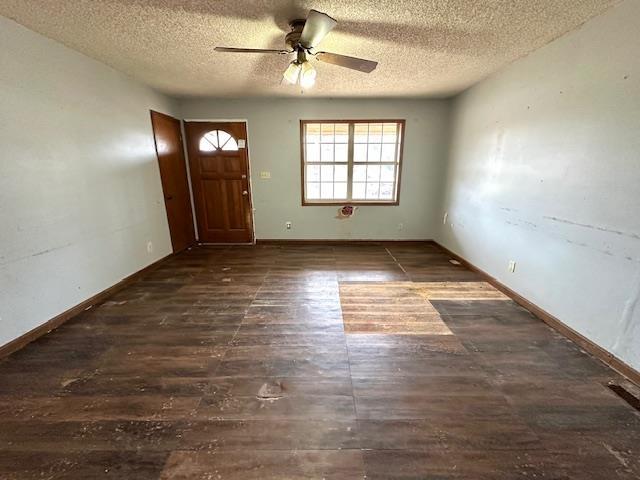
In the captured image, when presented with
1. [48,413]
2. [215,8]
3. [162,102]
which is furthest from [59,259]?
[162,102]

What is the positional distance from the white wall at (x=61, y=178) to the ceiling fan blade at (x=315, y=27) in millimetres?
2215

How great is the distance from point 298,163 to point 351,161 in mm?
926

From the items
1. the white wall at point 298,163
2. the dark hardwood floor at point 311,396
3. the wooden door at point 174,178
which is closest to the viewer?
the dark hardwood floor at point 311,396

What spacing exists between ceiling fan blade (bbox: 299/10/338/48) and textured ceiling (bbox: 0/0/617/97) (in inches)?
4.9

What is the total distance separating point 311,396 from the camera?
1.59 metres

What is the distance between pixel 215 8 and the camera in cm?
186

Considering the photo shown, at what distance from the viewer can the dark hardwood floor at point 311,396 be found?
1.23 metres

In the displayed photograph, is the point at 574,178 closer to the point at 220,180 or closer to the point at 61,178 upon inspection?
the point at 61,178

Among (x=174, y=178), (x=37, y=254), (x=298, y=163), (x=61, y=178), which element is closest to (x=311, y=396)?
(x=37, y=254)

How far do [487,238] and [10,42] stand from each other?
15.9ft

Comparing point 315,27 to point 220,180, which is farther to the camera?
point 220,180

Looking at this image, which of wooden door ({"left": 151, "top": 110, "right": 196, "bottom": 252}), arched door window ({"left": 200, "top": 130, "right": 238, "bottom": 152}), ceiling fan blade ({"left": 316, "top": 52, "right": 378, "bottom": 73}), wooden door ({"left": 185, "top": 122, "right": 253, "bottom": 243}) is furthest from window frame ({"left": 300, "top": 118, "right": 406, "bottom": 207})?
ceiling fan blade ({"left": 316, "top": 52, "right": 378, "bottom": 73})

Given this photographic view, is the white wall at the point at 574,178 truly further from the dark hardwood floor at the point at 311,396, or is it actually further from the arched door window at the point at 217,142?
the arched door window at the point at 217,142

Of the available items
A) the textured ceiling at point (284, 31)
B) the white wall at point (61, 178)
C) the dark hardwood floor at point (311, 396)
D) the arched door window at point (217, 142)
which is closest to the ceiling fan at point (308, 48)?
the textured ceiling at point (284, 31)
